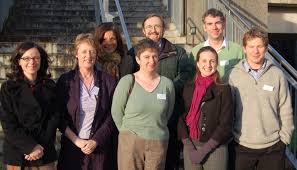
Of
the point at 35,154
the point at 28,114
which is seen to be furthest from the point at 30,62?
the point at 35,154

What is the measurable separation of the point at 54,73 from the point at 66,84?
2.89 meters

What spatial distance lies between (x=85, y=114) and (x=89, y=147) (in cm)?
29

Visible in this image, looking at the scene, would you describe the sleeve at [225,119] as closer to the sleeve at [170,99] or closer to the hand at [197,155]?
the hand at [197,155]

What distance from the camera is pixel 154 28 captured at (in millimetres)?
4621

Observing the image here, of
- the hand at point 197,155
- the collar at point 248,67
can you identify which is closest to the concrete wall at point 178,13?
the collar at point 248,67

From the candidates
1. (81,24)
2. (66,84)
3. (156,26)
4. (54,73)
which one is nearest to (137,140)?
(66,84)

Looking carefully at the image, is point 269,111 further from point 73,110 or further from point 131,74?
point 73,110

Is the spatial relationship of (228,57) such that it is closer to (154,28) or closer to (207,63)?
(207,63)

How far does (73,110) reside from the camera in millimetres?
4180

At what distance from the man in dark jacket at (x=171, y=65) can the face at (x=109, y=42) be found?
0.67ft

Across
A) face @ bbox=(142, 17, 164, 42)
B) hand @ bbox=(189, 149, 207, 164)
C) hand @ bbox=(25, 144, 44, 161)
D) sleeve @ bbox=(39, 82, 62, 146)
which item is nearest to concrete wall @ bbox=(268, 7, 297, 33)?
face @ bbox=(142, 17, 164, 42)

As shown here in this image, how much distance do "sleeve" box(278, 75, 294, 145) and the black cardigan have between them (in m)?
1.94

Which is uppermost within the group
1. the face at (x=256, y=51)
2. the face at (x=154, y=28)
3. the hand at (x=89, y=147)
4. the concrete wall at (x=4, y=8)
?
the concrete wall at (x=4, y=8)

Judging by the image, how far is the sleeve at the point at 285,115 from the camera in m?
4.24
